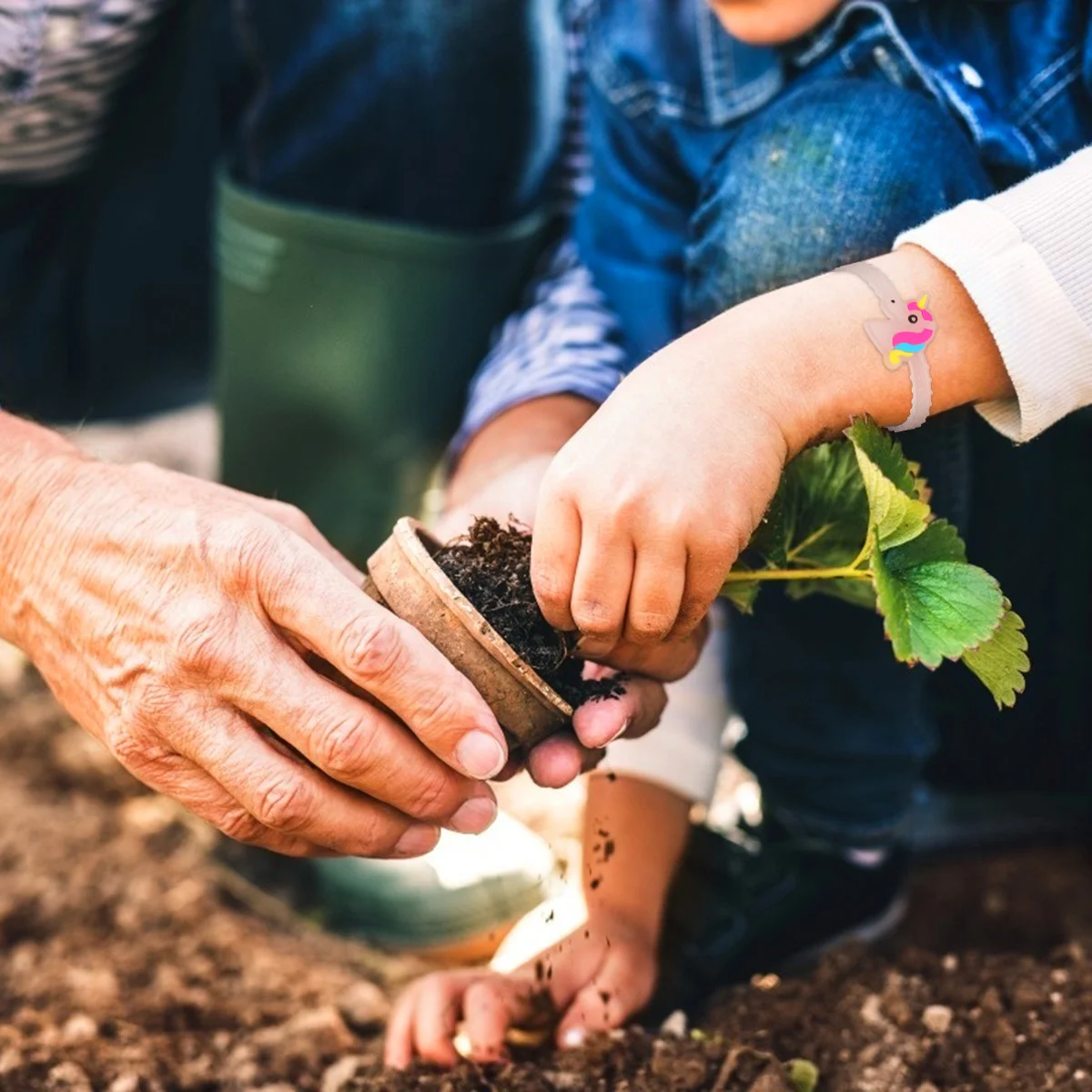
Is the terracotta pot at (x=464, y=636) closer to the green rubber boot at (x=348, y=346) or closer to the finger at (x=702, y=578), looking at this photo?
the finger at (x=702, y=578)

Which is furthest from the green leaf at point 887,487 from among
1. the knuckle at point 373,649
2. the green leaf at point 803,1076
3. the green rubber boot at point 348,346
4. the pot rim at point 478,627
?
the green rubber boot at point 348,346

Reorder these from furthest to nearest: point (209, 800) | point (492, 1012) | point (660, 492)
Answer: point (492, 1012) < point (209, 800) < point (660, 492)

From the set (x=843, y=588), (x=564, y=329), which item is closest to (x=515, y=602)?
(x=843, y=588)

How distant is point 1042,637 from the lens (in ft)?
6.04

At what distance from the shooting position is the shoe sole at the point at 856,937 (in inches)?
65.6

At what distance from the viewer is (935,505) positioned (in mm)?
1471

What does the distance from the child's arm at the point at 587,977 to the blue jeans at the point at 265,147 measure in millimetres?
1089

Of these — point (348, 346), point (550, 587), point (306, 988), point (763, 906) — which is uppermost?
point (550, 587)

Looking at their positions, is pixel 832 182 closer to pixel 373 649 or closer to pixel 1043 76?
pixel 1043 76

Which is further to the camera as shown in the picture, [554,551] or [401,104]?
[401,104]

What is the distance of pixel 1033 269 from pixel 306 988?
1326mm

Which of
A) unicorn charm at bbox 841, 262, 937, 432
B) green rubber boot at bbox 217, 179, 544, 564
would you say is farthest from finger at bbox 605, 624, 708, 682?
green rubber boot at bbox 217, 179, 544, 564

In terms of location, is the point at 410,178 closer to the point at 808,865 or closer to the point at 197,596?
the point at 197,596

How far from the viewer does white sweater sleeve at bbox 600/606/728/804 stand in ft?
5.24
